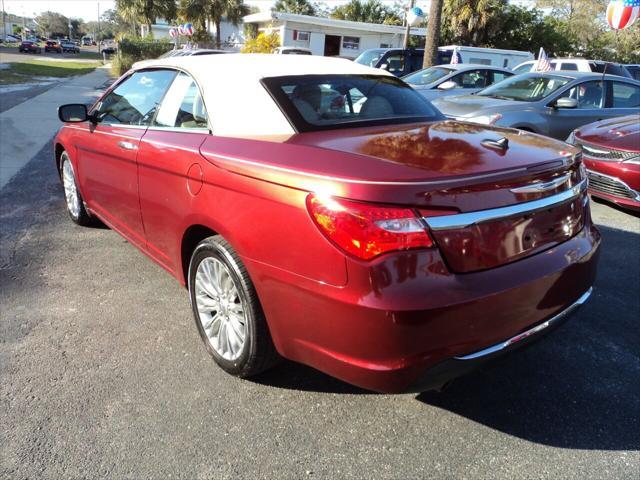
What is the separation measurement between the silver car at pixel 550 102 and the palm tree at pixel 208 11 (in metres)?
35.9

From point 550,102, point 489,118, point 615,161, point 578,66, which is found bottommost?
point 615,161

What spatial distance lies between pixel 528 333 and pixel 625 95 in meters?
7.92

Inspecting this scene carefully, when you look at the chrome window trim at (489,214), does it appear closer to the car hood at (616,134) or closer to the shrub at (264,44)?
the car hood at (616,134)

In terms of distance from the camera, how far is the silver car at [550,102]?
751 centimetres

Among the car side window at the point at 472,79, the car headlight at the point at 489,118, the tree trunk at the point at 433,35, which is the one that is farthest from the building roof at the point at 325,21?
the car headlight at the point at 489,118

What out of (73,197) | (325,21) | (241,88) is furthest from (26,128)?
(325,21)

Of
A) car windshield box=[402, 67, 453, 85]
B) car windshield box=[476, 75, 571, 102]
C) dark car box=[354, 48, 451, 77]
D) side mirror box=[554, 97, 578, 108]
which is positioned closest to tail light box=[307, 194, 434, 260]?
side mirror box=[554, 97, 578, 108]

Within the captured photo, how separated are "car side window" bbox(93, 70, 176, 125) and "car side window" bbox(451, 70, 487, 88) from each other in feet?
28.5

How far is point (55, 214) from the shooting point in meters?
5.49

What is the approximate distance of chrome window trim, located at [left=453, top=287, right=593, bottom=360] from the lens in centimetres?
216

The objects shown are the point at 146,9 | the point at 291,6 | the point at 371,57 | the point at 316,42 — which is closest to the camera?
the point at 371,57

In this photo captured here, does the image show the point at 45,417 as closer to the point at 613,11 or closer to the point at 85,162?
the point at 85,162

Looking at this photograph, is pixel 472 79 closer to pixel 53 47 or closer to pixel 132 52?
pixel 132 52

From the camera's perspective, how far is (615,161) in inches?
228
